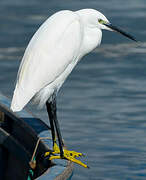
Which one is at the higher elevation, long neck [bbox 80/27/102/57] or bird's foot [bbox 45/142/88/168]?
long neck [bbox 80/27/102/57]

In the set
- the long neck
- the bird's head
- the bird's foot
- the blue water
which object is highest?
the bird's head

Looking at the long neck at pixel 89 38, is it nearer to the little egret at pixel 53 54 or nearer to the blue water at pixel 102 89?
the little egret at pixel 53 54

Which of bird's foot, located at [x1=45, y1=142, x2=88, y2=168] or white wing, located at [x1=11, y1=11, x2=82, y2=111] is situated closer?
bird's foot, located at [x1=45, y1=142, x2=88, y2=168]

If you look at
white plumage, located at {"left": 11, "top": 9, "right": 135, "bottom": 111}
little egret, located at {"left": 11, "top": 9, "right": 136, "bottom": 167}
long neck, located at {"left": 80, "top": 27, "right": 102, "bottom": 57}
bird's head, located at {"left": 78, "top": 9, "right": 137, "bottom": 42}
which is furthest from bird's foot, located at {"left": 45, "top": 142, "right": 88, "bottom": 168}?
bird's head, located at {"left": 78, "top": 9, "right": 137, "bottom": 42}

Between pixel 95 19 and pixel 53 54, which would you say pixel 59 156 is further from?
pixel 95 19

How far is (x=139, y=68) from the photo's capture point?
1067 cm

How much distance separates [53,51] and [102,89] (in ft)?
10.8

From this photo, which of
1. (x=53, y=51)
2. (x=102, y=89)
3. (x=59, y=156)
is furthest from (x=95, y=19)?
(x=102, y=89)

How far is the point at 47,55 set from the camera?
263 inches

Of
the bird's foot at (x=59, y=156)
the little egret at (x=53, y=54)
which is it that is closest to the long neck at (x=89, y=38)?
the little egret at (x=53, y=54)

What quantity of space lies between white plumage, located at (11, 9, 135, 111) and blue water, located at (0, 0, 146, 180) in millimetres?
1276

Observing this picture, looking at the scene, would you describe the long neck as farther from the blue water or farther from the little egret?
the blue water

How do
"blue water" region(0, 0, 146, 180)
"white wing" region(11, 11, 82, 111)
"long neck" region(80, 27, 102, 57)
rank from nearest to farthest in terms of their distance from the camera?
"white wing" region(11, 11, 82, 111) → "long neck" region(80, 27, 102, 57) → "blue water" region(0, 0, 146, 180)

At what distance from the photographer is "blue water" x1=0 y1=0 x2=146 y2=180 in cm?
820
